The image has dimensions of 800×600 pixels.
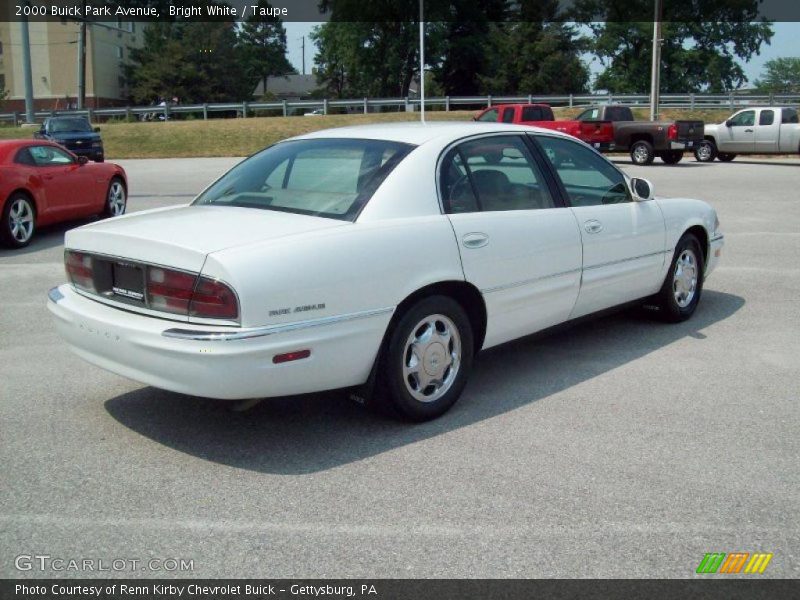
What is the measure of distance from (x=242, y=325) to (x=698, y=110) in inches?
1689

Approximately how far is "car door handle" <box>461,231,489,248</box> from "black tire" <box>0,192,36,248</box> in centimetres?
Result: 785

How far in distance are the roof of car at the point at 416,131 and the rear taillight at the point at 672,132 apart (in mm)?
21759

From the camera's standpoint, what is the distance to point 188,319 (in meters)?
4.12

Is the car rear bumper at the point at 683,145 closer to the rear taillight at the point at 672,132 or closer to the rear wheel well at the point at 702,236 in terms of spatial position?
the rear taillight at the point at 672,132

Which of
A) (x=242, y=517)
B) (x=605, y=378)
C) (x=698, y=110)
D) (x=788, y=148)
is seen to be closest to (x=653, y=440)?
(x=605, y=378)

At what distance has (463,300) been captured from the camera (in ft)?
16.4

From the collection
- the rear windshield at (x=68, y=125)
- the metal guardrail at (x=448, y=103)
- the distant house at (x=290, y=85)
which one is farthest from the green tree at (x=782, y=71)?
→ the rear windshield at (x=68, y=125)

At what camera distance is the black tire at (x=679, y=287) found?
6.69 meters

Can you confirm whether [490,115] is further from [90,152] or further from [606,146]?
[90,152]

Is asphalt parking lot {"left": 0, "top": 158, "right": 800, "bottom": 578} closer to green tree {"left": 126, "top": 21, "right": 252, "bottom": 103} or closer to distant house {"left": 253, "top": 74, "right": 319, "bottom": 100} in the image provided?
green tree {"left": 126, "top": 21, "right": 252, "bottom": 103}

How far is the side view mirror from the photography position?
6270 mm

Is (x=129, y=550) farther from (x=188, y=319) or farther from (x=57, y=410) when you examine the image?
(x=57, y=410)

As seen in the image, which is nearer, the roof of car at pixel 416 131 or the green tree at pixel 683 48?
the roof of car at pixel 416 131

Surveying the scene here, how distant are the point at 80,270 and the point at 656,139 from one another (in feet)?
78.7
